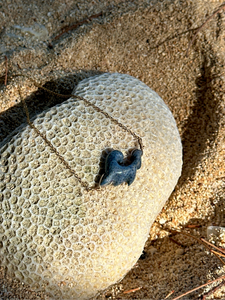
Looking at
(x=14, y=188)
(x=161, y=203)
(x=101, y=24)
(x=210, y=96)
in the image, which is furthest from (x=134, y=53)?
(x=14, y=188)

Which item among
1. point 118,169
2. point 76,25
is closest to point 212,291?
point 118,169

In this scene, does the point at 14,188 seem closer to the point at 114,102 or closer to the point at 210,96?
the point at 114,102

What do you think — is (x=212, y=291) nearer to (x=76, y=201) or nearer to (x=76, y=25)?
(x=76, y=201)

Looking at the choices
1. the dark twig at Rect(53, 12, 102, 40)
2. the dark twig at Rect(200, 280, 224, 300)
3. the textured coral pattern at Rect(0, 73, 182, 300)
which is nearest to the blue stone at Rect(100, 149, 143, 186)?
the textured coral pattern at Rect(0, 73, 182, 300)

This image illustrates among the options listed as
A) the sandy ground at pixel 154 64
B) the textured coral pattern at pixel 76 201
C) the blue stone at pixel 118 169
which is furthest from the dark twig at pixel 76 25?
the blue stone at pixel 118 169

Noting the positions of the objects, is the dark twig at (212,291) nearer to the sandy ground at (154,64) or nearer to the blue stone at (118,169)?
the sandy ground at (154,64)

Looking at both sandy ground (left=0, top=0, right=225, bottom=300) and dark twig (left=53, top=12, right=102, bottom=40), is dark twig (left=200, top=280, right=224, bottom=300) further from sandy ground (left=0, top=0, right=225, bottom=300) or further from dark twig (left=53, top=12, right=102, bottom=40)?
dark twig (left=53, top=12, right=102, bottom=40)

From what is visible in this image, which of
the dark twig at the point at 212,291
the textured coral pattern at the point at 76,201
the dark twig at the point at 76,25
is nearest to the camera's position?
the textured coral pattern at the point at 76,201
